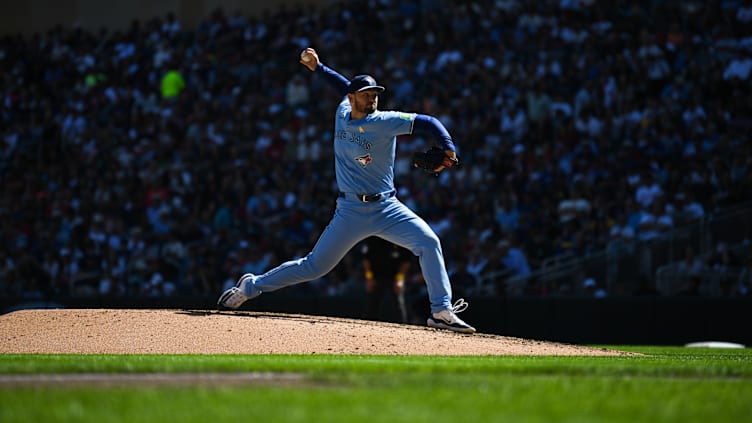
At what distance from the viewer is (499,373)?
653 centimetres

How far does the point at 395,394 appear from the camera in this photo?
5.19 metres

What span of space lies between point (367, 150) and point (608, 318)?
24.4 feet

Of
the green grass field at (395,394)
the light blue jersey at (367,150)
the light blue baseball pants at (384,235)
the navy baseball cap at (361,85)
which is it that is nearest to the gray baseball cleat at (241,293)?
the light blue baseball pants at (384,235)

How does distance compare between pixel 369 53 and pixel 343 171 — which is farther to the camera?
pixel 369 53

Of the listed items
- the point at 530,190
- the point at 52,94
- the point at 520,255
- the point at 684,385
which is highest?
the point at 52,94

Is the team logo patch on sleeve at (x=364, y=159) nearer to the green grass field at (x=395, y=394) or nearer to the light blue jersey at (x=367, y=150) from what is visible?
the light blue jersey at (x=367, y=150)

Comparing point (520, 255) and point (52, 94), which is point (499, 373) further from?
point (52, 94)

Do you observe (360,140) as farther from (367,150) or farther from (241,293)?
Answer: (241,293)

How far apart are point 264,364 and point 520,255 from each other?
415 inches

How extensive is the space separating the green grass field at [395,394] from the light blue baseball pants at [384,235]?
224 cm

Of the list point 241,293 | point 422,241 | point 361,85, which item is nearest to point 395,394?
point 422,241

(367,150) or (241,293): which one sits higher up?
(367,150)

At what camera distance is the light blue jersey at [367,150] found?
30.3 ft

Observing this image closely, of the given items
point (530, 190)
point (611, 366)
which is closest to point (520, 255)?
point (530, 190)
